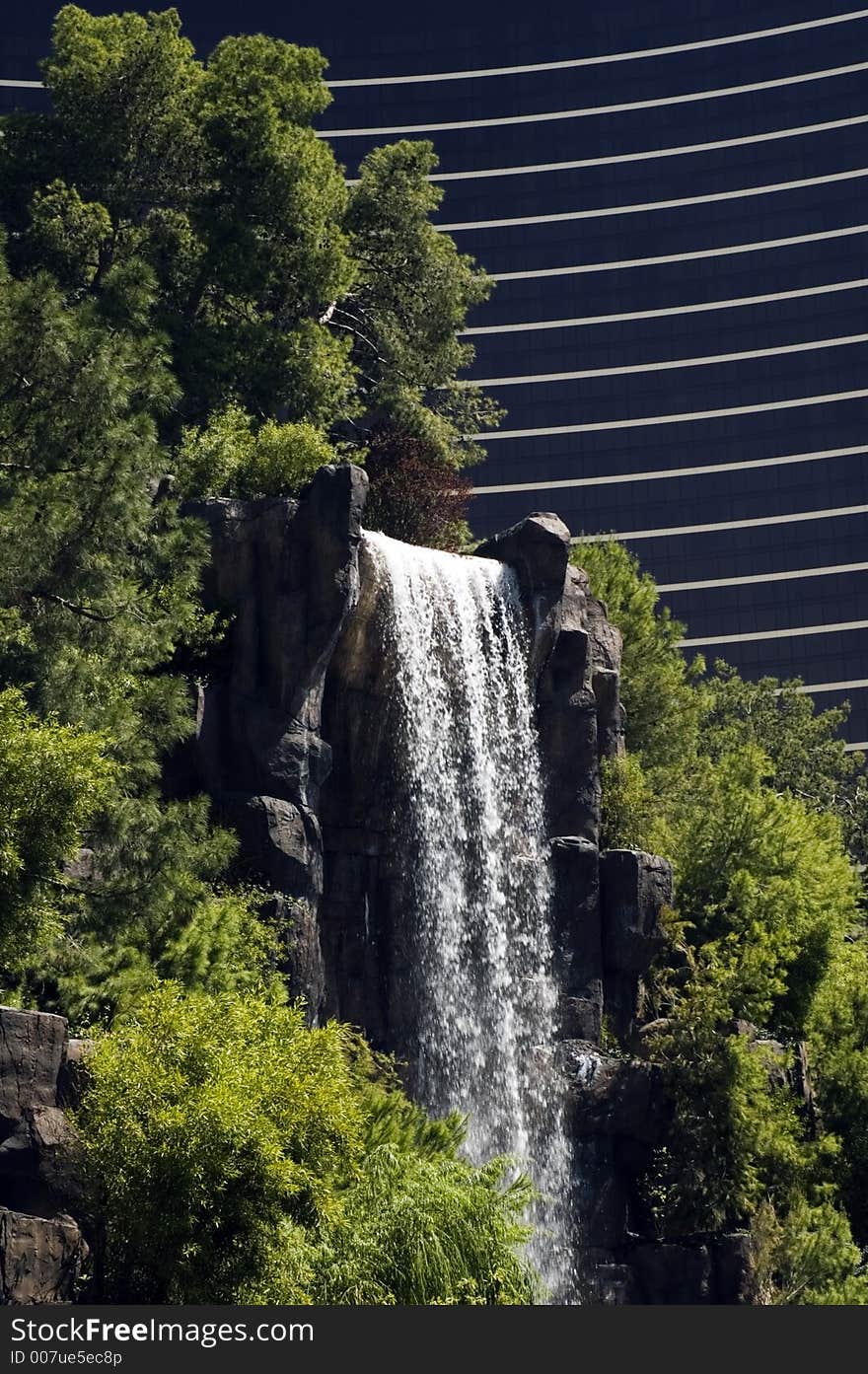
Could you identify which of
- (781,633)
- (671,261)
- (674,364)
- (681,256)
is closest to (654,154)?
(681,256)

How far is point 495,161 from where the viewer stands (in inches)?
5344

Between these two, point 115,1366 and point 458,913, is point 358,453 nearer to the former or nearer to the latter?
point 458,913

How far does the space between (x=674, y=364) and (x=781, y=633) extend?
63.5 feet

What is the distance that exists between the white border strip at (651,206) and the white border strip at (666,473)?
1810 centimetres

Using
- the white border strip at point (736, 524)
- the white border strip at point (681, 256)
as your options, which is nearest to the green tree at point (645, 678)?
the white border strip at point (736, 524)

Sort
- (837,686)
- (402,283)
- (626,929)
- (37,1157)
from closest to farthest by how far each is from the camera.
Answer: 1. (37,1157)
2. (626,929)
3. (402,283)
4. (837,686)

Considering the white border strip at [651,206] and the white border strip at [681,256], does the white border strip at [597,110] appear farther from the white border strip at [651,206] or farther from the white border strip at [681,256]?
the white border strip at [681,256]

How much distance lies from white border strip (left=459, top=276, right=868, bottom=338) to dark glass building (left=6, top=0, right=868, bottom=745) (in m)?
0.15

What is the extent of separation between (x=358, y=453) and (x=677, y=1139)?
20638 mm

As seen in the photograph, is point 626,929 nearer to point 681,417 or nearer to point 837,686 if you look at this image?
point 837,686

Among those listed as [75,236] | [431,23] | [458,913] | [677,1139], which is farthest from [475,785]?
[431,23]

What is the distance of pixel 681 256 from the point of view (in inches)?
5143

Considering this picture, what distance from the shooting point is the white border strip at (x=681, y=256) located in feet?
418

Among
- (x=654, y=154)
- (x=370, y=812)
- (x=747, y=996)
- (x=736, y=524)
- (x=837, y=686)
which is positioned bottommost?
(x=747, y=996)
